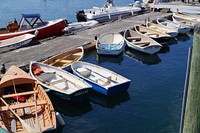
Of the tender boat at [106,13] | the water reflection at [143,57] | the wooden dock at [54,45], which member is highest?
the tender boat at [106,13]

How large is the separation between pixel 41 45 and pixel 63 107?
966cm

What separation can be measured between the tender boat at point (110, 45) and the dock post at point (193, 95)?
16.9m

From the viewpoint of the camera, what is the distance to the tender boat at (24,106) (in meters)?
10.7

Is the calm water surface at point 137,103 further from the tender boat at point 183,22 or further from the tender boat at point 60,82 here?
the tender boat at point 183,22

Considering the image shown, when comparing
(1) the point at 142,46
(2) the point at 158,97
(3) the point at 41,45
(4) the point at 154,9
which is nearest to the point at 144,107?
(2) the point at 158,97

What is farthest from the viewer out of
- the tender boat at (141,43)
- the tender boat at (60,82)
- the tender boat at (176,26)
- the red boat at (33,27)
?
the tender boat at (176,26)

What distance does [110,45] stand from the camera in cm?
2242

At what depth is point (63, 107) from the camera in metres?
14.3

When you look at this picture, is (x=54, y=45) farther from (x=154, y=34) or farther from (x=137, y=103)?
(x=137, y=103)

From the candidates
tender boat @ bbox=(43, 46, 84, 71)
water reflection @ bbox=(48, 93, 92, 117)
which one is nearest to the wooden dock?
tender boat @ bbox=(43, 46, 84, 71)

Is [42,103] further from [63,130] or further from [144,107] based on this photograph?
[144,107]

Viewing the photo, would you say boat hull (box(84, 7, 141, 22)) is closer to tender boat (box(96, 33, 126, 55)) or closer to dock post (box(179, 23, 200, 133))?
tender boat (box(96, 33, 126, 55))

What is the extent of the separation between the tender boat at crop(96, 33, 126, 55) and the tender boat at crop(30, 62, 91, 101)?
20.8 ft

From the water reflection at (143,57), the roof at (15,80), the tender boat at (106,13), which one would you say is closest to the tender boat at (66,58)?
the roof at (15,80)
